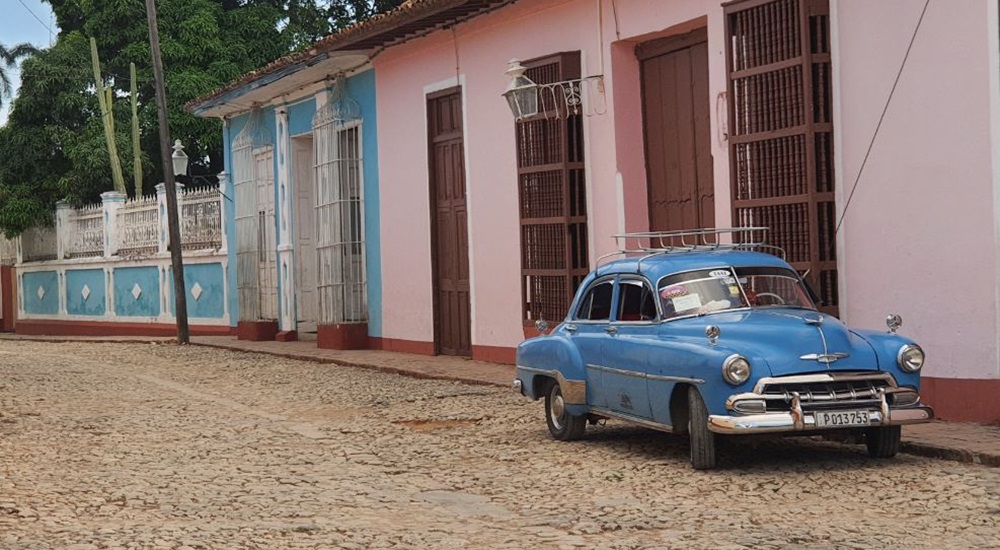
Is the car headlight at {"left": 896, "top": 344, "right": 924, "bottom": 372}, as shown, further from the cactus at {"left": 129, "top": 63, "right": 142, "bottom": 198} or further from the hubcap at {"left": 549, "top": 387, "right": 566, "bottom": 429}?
the cactus at {"left": 129, "top": 63, "right": 142, "bottom": 198}

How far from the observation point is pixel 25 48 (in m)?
45.3

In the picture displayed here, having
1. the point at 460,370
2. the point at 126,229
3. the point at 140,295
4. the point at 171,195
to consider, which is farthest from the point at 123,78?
the point at 460,370

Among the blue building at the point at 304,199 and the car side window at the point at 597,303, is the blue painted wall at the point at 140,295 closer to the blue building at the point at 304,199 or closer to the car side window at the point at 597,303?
the blue building at the point at 304,199

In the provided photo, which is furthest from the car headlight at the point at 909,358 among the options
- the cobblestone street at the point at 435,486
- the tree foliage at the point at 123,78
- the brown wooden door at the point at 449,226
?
the tree foliage at the point at 123,78

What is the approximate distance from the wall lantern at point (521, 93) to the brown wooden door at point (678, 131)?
1242 millimetres

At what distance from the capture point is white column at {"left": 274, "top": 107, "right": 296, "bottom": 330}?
81.6ft

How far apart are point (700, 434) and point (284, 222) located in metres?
17.0

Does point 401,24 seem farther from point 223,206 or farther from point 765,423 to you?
point 765,423

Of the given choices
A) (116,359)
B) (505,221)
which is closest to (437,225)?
(505,221)

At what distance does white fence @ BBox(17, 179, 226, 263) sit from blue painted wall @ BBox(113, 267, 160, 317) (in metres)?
0.38

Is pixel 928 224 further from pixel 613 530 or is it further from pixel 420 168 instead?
pixel 420 168

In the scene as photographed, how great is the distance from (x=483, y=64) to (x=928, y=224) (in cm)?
816

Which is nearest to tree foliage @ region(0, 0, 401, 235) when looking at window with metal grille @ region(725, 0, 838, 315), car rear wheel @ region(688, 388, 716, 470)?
window with metal grille @ region(725, 0, 838, 315)

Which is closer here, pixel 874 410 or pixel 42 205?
pixel 874 410
